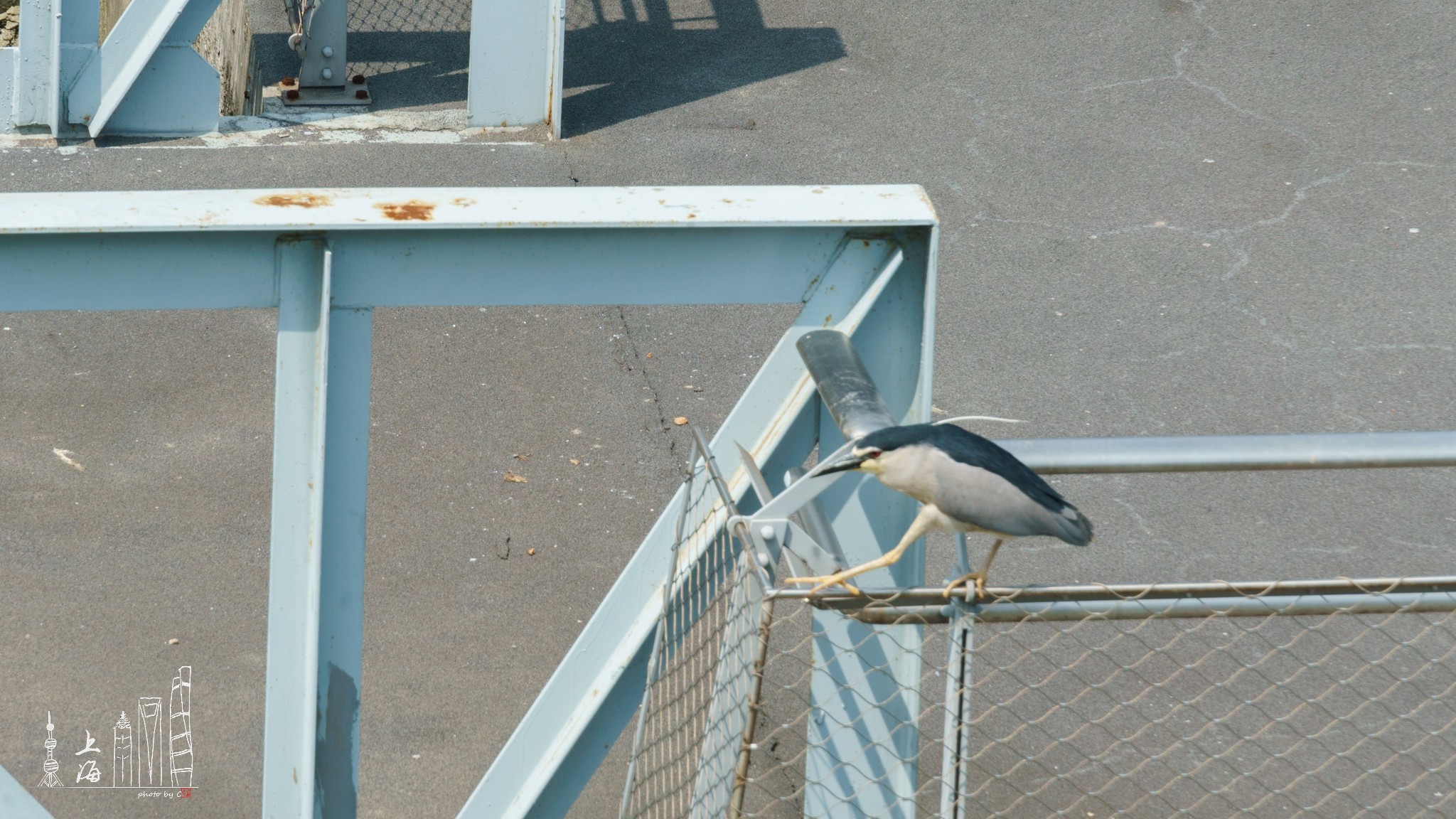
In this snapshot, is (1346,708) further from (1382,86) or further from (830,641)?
(1382,86)

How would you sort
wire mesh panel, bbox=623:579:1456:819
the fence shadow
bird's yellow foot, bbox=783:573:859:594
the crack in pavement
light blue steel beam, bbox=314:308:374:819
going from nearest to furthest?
bird's yellow foot, bbox=783:573:859:594, light blue steel beam, bbox=314:308:374:819, wire mesh panel, bbox=623:579:1456:819, the crack in pavement, the fence shadow

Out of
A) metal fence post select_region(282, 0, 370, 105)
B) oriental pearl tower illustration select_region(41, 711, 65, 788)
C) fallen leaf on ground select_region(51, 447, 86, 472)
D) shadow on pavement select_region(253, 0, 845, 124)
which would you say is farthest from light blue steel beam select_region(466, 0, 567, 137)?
oriental pearl tower illustration select_region(41, 711, 65, 788)

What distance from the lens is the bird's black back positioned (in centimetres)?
175

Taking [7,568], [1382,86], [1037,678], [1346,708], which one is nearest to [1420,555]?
[1346,708]

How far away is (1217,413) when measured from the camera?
545cm

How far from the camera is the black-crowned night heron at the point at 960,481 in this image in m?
1.74

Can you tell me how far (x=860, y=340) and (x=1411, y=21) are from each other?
25.1 ft

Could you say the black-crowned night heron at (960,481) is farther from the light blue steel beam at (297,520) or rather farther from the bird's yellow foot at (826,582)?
the light blue steel beam at (297,520)

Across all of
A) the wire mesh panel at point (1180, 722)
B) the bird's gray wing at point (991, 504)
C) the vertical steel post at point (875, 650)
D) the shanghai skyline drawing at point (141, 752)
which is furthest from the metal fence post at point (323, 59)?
the bird's gray wing at point (991, 504)

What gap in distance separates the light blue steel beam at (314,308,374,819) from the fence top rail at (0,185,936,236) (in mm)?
164

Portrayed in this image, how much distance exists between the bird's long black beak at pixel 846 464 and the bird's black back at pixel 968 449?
0.03 m

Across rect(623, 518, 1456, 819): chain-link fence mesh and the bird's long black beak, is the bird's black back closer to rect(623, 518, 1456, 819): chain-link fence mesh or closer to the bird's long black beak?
the bird's long black beak

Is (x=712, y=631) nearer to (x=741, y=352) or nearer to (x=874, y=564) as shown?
(x=874, y=564)

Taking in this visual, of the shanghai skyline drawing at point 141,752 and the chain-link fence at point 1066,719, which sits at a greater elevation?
the chain-link fence at point 1066,719
